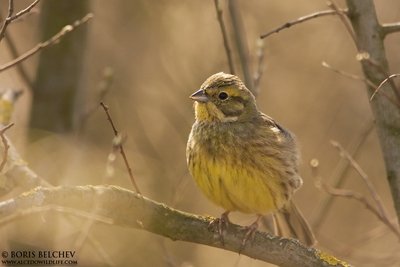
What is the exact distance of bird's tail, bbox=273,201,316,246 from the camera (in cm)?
562

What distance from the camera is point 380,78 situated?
15.3 ft

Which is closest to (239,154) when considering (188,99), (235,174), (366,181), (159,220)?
(235,174)

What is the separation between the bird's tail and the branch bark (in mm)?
1083

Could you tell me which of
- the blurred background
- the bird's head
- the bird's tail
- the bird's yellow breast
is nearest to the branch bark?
the bird's yellow breast

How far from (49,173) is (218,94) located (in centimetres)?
133

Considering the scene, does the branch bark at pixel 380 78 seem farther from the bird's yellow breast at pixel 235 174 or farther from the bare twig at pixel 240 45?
the bare twig at pixel 240 45

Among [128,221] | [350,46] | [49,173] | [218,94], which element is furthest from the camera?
[350,46]

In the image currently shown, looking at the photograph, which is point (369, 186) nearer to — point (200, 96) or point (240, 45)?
point (200, 96)

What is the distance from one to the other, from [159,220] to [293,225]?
6.37 ft

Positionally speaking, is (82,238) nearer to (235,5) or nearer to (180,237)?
(180,237)

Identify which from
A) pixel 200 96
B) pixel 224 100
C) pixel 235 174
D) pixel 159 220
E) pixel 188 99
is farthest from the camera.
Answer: pixel 188 99

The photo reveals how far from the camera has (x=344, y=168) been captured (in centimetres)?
620

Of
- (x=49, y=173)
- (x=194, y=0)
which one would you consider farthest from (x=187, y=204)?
(x=49, y=173)

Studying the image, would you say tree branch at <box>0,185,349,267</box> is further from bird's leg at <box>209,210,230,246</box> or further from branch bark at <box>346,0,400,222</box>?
branch bark at <box>346,0,400,222</box>
